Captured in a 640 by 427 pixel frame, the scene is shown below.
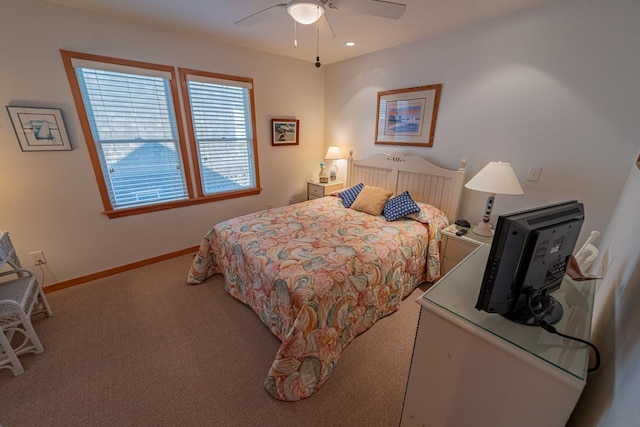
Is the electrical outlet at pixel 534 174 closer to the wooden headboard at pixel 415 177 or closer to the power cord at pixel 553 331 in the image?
the wooden headboard at pixel 415 177

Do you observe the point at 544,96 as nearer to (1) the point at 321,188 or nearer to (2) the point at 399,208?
(2) the point at 399,208

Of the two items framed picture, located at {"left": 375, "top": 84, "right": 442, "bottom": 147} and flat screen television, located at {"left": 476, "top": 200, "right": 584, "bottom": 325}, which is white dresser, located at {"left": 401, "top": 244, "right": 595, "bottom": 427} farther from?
framed picture, located at {"left": 375, "top": 84, "right": 442, "bottom": 147}

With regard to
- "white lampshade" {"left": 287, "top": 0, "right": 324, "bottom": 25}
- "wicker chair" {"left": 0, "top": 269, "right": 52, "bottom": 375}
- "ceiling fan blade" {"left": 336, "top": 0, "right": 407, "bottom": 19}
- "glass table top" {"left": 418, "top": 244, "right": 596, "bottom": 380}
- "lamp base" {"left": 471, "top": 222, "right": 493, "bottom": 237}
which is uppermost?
"ceiling fan blade" {"left": 336, "top": 0, "right": 407, "bottom": 19}

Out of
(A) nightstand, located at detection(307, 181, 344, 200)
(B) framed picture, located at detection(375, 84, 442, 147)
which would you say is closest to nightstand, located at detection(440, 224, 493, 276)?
(B) framed picture, located at detection(375, 84, 442, 147)

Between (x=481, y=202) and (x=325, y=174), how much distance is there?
218 centimetres

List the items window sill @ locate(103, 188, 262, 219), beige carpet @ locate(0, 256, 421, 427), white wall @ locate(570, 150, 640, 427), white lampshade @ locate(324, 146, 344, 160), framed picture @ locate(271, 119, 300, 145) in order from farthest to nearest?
white lampshade @ locate(324, 146, 344, 160)
framed picture @ locate(271, 119, 300, 145)
window sill @ locate(103, 188, 262, 219)
beige carpet @ locate(0, 256, 421, 427)
white wall @ locate(570, 150, 640, 427)

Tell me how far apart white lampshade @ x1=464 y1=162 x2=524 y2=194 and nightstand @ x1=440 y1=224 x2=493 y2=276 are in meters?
0.48

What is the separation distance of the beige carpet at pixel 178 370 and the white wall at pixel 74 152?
1.88ft

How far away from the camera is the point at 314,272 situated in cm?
163

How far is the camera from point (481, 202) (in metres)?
2.56

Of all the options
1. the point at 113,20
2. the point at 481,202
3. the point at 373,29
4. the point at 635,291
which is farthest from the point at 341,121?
the point at 635,291

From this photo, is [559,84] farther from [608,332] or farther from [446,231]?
[608,332]

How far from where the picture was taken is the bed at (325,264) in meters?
1.50

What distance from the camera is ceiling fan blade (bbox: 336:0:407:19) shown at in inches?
60.7
